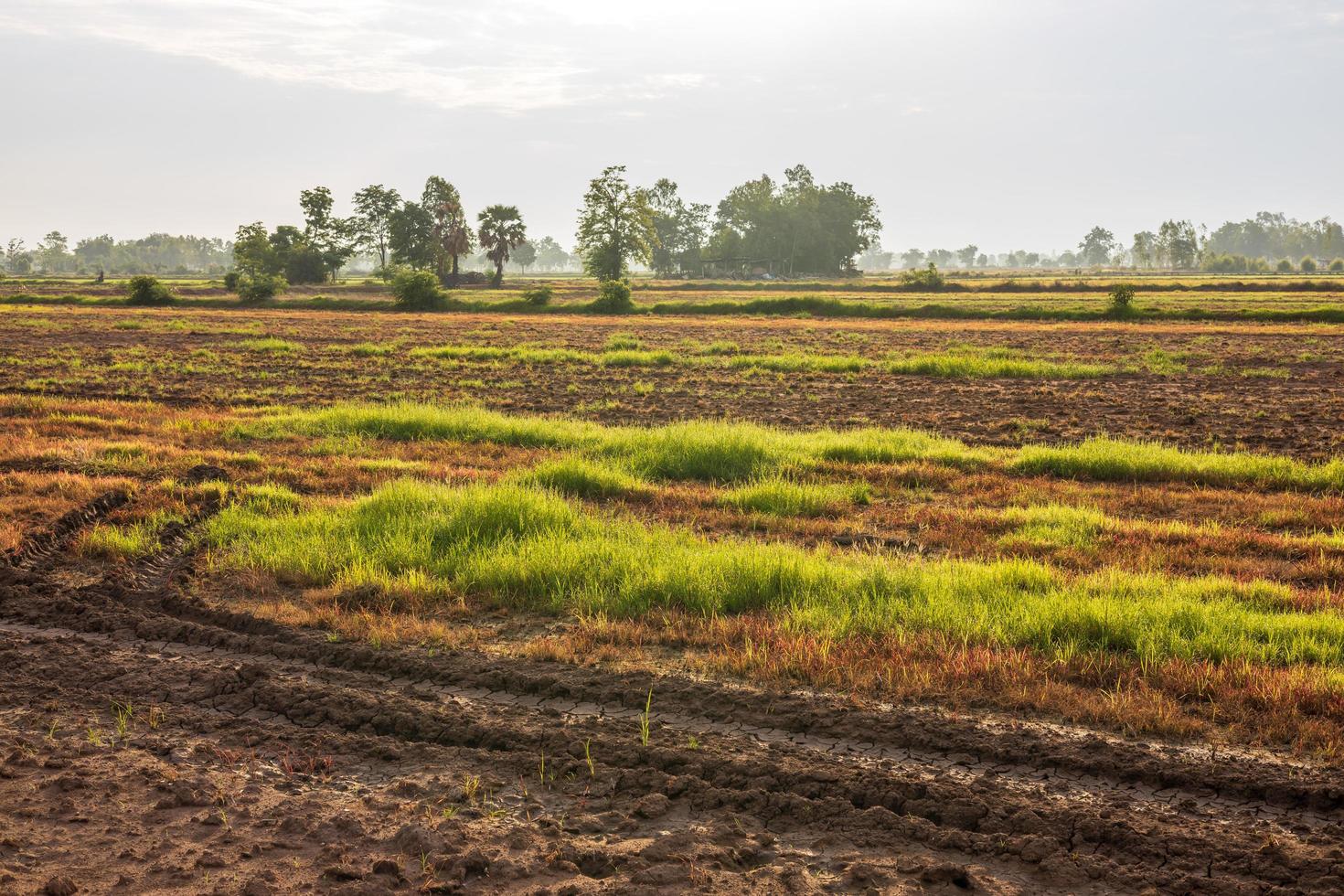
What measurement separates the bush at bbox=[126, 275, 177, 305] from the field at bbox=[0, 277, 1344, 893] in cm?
5922

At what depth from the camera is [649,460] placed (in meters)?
13.0

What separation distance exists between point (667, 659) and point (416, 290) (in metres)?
66.0

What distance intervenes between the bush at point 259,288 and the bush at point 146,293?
546 centimetres

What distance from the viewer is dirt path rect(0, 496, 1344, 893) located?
4.12 m

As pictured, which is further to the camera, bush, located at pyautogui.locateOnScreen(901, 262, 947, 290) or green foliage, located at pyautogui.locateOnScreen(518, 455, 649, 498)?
bush, located at pyautogui.locateOnScreen(901, 262, 947, 290)

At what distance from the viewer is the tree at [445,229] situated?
344 feet

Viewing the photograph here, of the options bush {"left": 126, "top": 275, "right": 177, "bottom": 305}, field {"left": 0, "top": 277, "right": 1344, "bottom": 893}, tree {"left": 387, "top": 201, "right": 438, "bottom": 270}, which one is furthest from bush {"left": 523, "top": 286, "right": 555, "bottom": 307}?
field {"left": 0, "top": 277, "right": 1344, "bottom": 893}

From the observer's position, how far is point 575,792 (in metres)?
4.83

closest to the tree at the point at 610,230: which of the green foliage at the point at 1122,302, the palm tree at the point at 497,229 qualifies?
the palm tree at the point at 497,229

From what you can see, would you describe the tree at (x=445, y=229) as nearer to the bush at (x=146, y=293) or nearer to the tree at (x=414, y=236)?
the tree at (x=414, y=236)

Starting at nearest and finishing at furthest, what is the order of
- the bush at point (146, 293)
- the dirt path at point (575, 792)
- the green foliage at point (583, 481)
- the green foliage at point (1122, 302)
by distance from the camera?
the dirt path at point (575, 792) < the green foliage at point (583, 481) < the green foliage at point (1122, 302) < the bush at point (146, 293)

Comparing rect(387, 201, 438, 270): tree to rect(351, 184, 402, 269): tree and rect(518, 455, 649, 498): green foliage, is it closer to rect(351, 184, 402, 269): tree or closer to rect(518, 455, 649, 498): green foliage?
rect(351, 184, 402, 269): tree

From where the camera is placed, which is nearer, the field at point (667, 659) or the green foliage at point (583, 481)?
the field at point (667, 659)

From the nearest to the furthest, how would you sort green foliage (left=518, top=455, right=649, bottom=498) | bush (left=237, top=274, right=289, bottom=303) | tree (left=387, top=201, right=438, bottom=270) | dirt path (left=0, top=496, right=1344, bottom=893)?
1. dirt path (left=0, top=496, right=1344, bottom=893)
2. green foliage (left=518, top=455, right=649, bottom=498)
3. bush (left=237, top=274, right=289, bottom=303)
4. tree (left=387, top=201, right=438, bottom=270)
